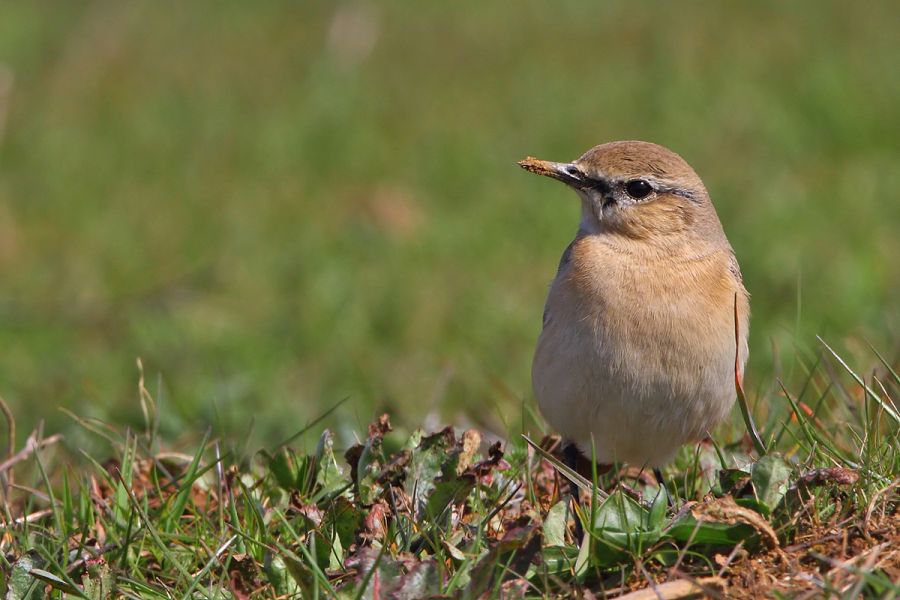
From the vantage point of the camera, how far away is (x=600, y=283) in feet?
14.5

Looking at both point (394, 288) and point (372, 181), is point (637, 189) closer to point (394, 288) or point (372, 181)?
point (394, 288)

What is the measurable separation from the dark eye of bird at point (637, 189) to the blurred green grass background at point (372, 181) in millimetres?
1308

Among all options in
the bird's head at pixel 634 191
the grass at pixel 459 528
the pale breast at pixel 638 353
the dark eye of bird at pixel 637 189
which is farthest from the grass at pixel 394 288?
the dark eye of bird at pixel 637 189

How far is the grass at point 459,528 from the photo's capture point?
3.28 meters

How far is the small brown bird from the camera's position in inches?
169

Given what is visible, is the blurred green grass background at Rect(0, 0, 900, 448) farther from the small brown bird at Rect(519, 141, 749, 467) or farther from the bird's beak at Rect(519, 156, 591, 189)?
the bird's beak at Rect(519, 156, 591, 189)

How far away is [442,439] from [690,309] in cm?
104

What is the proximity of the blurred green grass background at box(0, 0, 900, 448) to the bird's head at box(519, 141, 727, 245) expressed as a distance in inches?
48.5

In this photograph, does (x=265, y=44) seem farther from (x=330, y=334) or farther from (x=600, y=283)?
(x=600, y=283)

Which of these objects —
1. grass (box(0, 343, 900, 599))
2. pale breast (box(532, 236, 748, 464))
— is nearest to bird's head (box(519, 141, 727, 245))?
pale breast (box(532, 236, 748, 464))

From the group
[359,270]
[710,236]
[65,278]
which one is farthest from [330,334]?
[710,236]

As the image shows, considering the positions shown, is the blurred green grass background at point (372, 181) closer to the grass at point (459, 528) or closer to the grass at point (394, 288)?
the grass at point (394, 288)

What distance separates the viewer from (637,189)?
473 centimetres

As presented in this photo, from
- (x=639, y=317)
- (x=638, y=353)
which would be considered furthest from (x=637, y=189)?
(x=638, y=353)
